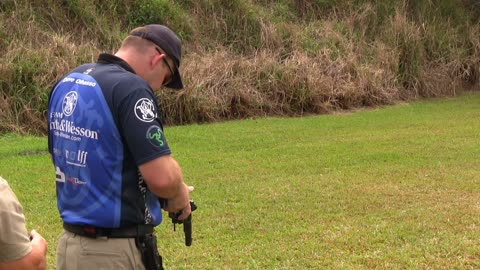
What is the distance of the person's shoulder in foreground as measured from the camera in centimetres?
203

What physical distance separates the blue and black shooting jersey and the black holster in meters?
0.08

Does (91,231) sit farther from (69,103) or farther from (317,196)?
(317,196)

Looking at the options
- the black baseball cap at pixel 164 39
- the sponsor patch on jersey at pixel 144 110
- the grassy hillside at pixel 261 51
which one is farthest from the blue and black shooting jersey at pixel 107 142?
the grassy hillside at pixel 261 51

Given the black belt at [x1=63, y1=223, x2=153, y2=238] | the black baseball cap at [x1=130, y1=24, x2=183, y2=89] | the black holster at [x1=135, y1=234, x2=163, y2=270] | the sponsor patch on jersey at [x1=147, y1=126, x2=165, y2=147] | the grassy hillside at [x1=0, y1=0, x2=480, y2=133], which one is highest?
the black baseball cap at [x1=130, y1=24, x2=183, y2=89]

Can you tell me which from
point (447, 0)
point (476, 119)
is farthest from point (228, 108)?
point (447, 0)

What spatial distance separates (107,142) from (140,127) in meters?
0.17

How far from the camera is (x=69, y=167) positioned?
2.75m

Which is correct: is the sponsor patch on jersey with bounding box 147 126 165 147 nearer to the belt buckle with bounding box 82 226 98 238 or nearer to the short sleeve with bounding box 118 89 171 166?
the short sleeve with bounding box 118 89 171 166

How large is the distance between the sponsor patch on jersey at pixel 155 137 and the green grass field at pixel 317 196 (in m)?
2.59

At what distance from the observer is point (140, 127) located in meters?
2.57

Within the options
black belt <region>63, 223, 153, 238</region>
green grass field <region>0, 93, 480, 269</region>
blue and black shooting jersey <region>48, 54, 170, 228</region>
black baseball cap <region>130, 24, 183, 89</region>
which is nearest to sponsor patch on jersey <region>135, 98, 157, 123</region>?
blue and black shooting jersey <region>48, 54, 170, 228</region>

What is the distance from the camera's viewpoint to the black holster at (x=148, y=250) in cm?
276

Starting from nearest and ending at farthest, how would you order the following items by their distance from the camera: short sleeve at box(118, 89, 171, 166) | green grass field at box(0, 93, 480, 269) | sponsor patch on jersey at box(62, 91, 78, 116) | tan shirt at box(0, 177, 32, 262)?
1. tan shirt at box(0, 177, 32, 262)
2. short sleeve at box(118, 89, 171, 166)
3. sponsor patch on jersey at box(62, 91, 78, 116)
4. green grass field at box(0, 93, 480, 269)

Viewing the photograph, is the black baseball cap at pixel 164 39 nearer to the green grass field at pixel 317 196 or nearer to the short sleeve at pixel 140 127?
the short sleeve at pixel 140 127
